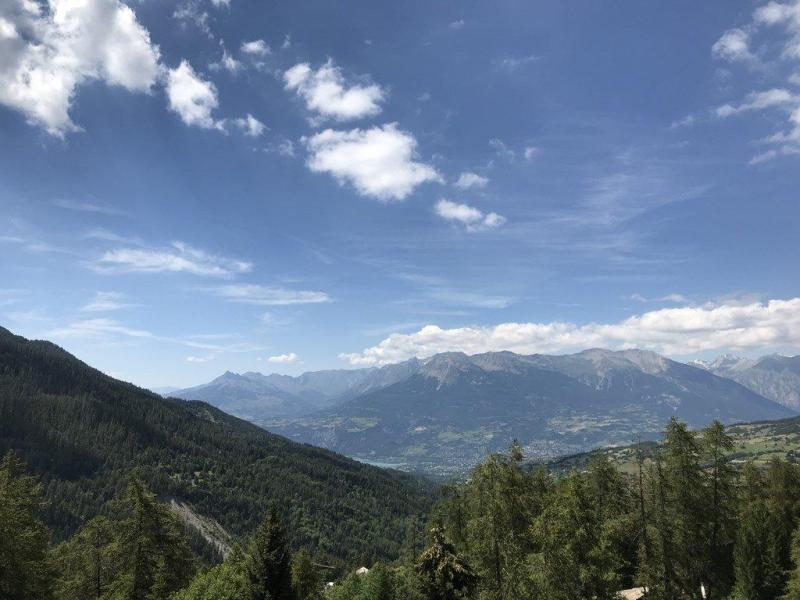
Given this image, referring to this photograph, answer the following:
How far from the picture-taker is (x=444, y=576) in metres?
37.1

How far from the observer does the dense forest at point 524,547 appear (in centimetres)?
3008

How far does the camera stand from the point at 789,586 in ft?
117

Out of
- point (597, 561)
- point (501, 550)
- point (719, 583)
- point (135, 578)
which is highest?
point (597, 561)

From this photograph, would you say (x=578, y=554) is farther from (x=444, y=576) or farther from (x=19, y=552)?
(x=19, y=552)

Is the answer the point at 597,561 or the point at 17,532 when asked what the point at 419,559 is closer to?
the point at 597,561

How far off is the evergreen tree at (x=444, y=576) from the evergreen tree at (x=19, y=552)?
26.5 meters

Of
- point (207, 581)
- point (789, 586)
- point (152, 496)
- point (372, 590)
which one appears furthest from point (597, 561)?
point (372, 590)

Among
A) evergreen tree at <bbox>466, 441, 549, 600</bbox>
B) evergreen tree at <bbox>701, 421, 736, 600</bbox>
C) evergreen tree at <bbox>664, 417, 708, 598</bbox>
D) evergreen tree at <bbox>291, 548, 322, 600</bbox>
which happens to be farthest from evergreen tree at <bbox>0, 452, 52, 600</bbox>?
evergreen tree at <bbox>701, 421, 736, 600</bbox>

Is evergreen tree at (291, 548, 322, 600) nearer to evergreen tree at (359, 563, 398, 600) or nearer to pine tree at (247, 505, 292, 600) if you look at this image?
evergreen tree at (359, 563, 398, 600)

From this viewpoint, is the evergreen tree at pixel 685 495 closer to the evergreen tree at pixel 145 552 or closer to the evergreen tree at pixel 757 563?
the evergreen tree at pixel 757 563

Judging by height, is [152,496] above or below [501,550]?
above

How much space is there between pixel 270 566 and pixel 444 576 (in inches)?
542

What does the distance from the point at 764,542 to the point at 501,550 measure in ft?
87.6

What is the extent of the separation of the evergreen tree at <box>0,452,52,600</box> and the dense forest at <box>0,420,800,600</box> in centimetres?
7
